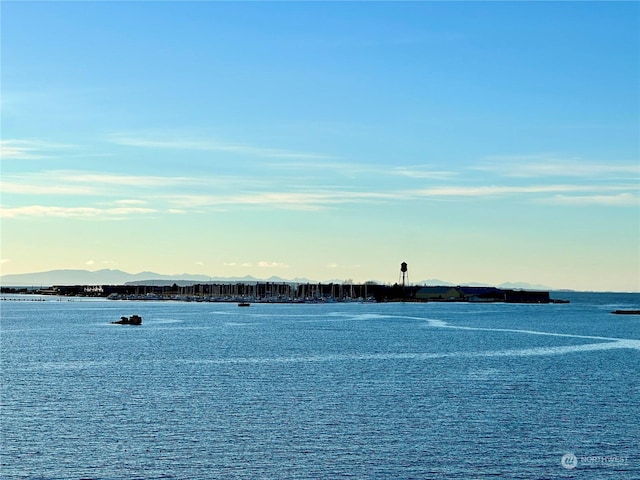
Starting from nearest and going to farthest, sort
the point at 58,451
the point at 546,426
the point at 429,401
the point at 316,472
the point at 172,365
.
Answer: the point at 316,472
the point at 58,451
the point at 546,426
the point at 429,401
the point at 172,365

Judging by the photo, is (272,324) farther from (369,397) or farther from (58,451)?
(58,451)

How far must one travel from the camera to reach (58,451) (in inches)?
2009

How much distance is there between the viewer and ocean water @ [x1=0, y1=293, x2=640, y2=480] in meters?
48.7

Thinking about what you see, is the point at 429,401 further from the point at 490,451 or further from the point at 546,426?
the point at 490,451

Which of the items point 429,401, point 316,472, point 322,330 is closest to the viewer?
point 316,472

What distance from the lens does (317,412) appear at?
63344 mm

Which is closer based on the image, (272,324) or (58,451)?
(58,451)

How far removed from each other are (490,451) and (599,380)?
36.3 m

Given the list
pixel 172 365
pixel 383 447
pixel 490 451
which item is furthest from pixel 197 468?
pixel 172 365

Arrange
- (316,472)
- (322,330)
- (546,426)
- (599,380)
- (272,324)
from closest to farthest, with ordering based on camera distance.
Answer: (316,472), (546,426), (599,380), (322,330), (272,324)

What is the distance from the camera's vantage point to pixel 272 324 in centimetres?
18112

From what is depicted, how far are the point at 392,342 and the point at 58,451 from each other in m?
83.1

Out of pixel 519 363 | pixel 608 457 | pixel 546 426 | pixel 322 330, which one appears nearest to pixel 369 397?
pixel 546 426

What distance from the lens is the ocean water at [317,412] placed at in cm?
4866
